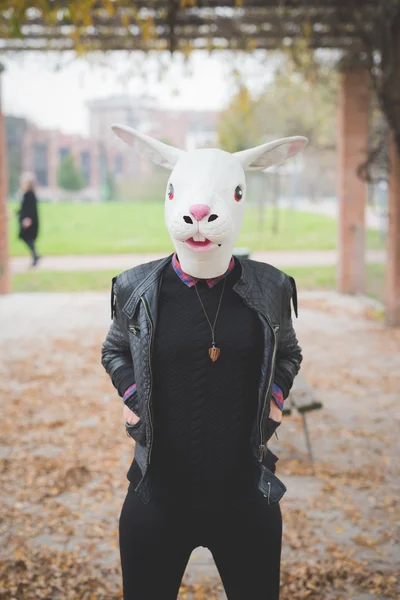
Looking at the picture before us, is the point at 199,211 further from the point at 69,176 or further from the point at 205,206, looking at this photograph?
the point at 69,176

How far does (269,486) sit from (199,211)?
2.86 feet

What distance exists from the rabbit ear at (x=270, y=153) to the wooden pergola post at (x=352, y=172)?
9.44 metres

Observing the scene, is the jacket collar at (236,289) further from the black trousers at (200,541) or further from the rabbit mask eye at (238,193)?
the black trousers at (200,541)

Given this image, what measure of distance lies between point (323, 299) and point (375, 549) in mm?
8281

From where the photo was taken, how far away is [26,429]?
6035 millimetres

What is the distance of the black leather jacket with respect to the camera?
216 centimetres

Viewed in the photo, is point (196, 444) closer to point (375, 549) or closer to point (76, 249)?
point (375, 549)

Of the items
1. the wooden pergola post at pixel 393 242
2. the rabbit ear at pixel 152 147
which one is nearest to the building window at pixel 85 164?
the wooden pergola post at pixel 393 242

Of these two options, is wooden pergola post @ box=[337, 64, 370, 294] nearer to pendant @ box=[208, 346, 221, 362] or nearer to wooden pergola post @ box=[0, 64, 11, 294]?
wooden pergola post @ box=[0, 64, 11, 294]

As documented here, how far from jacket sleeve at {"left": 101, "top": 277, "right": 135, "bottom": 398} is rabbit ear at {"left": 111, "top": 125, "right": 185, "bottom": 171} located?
0.45 meters

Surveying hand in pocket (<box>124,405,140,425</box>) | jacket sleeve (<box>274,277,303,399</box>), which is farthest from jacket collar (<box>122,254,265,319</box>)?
hand in pocket (<box>124,405,140,425</box>)

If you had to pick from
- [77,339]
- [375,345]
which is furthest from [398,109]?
[77,339]

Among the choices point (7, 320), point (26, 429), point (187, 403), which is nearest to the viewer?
point (187, 403)

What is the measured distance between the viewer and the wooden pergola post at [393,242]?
959 centimetres
